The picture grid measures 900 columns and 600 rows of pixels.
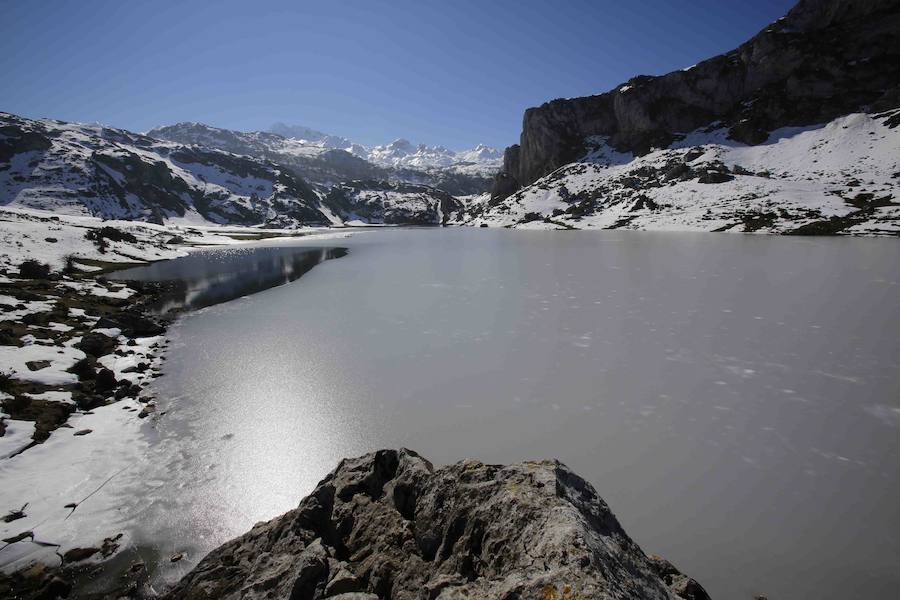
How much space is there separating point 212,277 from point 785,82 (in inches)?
7872

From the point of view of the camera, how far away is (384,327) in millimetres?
22328

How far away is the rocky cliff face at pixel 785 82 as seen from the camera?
12750 centimetres

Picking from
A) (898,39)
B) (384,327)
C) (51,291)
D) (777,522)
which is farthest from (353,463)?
(898,39)

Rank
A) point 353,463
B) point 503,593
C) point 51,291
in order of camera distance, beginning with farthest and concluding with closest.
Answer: point 51,291 < point 353,463 < point 503,593

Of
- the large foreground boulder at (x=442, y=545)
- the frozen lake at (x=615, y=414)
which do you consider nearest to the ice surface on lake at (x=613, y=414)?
A: the frozen lake at (x=615, y=414)

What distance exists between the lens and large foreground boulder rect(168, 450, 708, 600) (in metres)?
3.95

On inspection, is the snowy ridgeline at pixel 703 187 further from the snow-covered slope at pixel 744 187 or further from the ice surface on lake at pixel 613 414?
the ice surface on lake at pixel 613 414

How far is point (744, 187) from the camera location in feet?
347

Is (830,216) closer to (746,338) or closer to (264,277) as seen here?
(746,338)

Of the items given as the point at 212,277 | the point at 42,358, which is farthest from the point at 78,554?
the point at 212,277

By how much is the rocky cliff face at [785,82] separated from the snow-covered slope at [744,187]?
9.31m

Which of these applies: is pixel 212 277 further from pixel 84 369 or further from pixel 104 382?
pixel 104 382

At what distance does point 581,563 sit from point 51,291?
42.9 metres

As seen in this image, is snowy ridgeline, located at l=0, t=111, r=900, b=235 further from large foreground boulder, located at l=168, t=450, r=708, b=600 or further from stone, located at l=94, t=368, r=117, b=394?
stone, located at l=94, t=368, r=117, b=394
